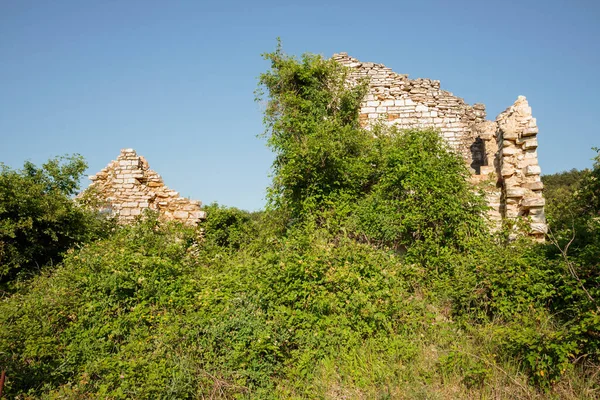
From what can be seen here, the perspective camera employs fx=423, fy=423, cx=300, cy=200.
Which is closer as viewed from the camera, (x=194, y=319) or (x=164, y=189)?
(x=194, y=319)

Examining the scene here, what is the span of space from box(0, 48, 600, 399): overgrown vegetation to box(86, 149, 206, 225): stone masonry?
3405 millimetres

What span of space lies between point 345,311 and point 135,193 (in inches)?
332

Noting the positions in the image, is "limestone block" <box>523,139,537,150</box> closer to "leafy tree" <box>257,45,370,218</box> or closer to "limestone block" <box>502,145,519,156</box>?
"limestone block" <box>502,145,519,156</box>

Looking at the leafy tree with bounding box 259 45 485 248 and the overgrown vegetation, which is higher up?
the leafy tree with bounding box 259 45 485 248

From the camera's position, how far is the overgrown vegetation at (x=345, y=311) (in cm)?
456

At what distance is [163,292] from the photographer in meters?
6.06

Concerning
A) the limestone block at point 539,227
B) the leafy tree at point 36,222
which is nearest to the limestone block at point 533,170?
the limestone block at point 539,227

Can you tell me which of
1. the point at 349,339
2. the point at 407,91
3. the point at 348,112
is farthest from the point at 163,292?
the point at 407,91

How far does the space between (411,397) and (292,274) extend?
226 centimetres

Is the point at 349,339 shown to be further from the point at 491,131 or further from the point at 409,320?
the point at 491,131

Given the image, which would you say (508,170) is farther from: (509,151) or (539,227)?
(539,227)

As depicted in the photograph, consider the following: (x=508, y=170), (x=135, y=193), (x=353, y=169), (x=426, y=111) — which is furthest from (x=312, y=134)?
(x=135, y=193)

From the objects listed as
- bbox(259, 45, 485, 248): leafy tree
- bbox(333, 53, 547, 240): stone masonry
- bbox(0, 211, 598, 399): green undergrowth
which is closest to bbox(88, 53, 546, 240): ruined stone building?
bbox(333, 53, 547, 240): stone masonry

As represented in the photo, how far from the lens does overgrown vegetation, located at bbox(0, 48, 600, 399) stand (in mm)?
4562
